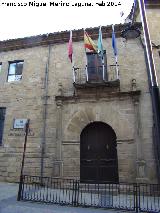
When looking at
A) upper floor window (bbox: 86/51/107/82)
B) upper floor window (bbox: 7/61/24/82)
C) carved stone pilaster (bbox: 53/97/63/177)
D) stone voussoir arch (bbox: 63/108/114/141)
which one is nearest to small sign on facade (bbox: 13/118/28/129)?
carved stone pilaster (bbox: 53/97/63/177)

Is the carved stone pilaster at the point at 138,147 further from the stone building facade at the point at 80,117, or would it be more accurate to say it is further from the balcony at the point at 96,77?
the balcony at the point at 96,77

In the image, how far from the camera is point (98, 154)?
1021 cm

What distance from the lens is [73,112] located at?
10703 millimetres

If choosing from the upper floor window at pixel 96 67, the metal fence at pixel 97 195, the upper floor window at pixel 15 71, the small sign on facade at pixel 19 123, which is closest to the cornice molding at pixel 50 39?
the upper floor window at pixel 15 71

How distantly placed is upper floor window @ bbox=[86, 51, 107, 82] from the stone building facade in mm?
275

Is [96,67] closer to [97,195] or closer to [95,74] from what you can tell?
[95,74]

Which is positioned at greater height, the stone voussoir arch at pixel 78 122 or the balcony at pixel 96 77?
the balcony at pixel 96 77

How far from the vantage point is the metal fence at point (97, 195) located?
22.5ft

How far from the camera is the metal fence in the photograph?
6.85 m

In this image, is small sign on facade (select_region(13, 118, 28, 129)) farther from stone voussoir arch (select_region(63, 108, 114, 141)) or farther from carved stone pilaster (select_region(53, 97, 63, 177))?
stone voussoir arch (select_region(63, 108, 114, 141))

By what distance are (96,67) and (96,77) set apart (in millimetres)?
573

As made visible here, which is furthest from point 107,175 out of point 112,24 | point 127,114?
point 112,24

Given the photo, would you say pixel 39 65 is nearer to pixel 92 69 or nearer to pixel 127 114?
pixel 92 69

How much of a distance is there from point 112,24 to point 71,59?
9.41 feet
